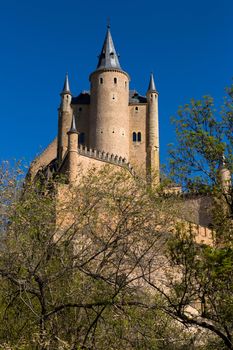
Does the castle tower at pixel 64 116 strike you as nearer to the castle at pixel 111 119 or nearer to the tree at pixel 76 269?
the castle at pixel 111 119

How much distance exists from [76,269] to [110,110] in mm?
41514

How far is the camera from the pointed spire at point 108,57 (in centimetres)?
5666

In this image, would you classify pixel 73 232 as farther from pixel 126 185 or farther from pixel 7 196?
pixel 126 185

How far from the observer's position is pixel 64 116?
54531 millimetres

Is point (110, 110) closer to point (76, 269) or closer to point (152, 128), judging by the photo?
point (152, 128)

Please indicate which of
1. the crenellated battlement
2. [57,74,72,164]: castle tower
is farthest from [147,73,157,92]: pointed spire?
the crenellated battlement

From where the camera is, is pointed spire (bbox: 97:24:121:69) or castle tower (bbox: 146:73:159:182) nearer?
castle tower (bbox: 146:73:159:182)

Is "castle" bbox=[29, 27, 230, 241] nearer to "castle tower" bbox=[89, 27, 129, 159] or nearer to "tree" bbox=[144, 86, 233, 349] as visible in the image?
"castle tower" bbox=[89, 27, 129, 159]

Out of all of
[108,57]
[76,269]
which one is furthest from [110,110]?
[76,269]

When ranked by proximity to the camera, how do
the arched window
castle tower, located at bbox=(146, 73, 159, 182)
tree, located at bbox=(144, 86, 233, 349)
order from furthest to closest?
the arched window
castle tower, located at bbox=(146, 73, 159, 182)
tree, located at bbox=(144, 86, 233, 349)

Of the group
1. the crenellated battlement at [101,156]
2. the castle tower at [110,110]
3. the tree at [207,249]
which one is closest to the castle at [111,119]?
the castle tower at [110,110]

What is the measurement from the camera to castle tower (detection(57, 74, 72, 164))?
173 ft

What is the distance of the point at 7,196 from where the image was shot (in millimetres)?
13562

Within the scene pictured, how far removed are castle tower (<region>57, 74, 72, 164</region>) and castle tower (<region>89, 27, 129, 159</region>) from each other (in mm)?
2315
